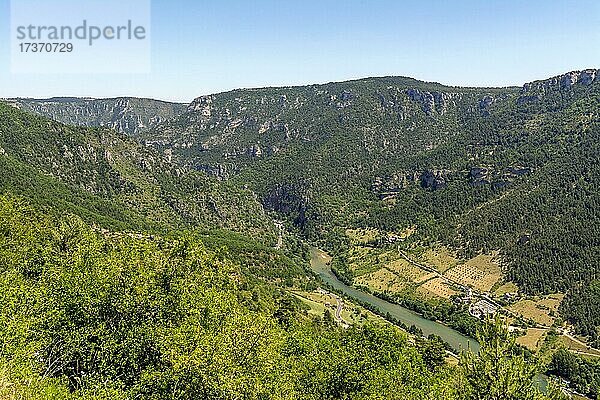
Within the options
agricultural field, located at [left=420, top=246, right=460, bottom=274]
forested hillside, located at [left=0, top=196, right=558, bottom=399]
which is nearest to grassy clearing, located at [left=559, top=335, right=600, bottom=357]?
agricultural field, located at [left=420, top=246, right=460, bottom=274]

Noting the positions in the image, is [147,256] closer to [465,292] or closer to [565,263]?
[465,292]

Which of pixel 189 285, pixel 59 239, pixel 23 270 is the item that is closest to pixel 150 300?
pixel 189 285

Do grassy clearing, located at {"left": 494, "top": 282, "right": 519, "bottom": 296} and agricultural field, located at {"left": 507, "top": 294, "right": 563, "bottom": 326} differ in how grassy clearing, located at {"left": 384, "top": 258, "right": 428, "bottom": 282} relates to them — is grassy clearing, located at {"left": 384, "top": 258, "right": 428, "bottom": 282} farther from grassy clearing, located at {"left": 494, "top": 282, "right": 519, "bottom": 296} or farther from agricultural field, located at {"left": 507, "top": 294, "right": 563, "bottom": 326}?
agricultural field, located at {"left": 507, "top": 294, "right": 563, "bottom": 326}

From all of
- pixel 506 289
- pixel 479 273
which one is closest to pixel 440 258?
pixel 479 273

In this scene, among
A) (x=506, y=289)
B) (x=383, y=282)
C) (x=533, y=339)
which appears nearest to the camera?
(x=533, y=339)

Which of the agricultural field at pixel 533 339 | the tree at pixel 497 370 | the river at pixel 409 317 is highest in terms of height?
the tree at pixel 497 370

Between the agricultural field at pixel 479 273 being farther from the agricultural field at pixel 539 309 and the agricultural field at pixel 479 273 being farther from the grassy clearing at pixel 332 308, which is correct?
the grassy clearing at pixel 332 308

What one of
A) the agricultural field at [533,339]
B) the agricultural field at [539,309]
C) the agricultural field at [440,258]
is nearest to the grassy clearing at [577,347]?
the agricultural field at [533,339]

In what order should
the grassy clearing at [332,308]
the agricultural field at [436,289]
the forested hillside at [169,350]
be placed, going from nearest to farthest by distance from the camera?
the forested hillside at [169,350] < the grassy clearing at [332,308] < the agricultural field at [436,289]

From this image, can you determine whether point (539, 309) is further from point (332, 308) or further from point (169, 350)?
point (169, 350)
